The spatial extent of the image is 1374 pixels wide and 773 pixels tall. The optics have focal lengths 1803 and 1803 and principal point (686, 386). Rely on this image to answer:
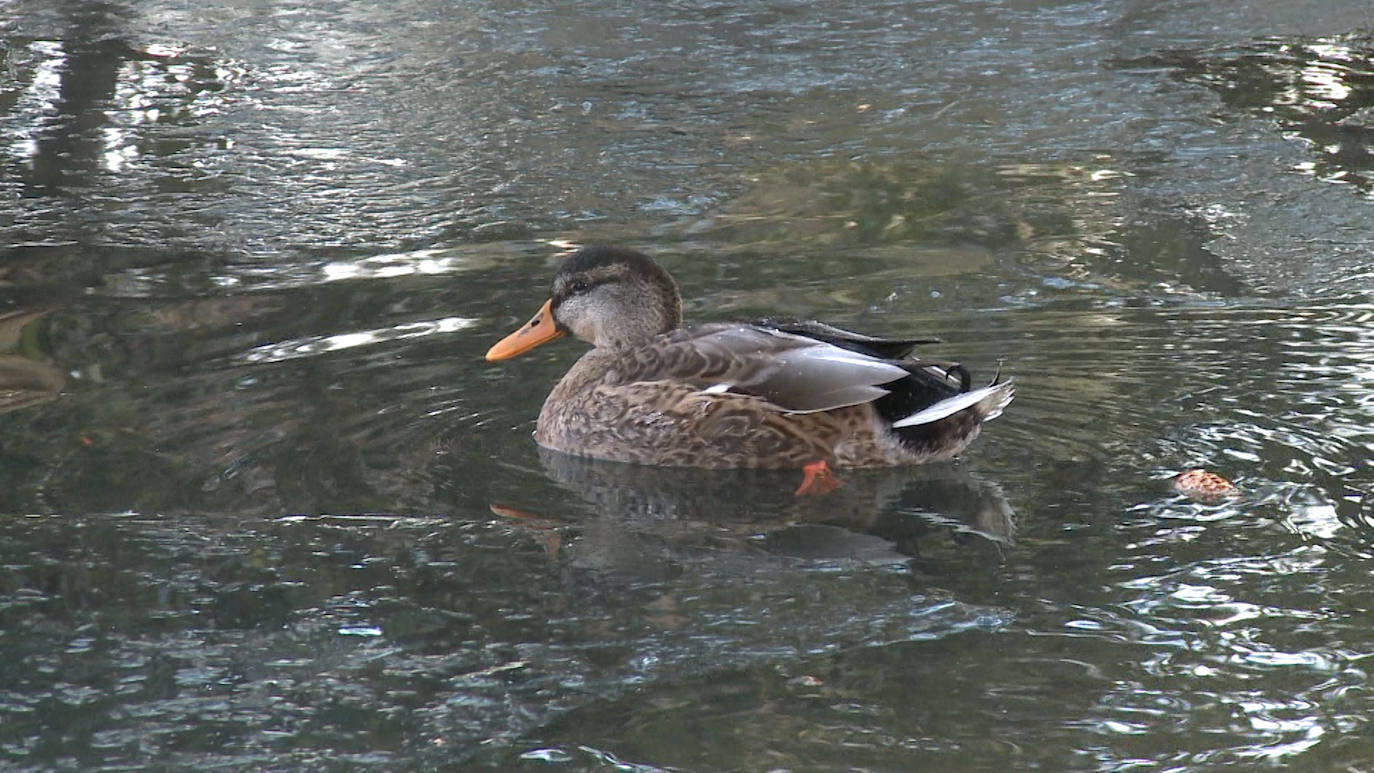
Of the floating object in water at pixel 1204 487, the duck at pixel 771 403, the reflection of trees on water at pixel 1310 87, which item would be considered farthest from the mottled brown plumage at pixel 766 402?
the reflection of trees on water at pixel 1310 87

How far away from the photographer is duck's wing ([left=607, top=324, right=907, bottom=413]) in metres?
5.37

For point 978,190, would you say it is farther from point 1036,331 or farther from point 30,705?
point 30,705

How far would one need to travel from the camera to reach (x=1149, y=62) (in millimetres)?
10195

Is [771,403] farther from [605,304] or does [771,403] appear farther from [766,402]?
[605,304]

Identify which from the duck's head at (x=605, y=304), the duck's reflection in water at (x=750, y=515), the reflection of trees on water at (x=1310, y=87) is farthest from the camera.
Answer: the reflection of trees on water at (x=1310, y=87)

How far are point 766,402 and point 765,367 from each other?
109mm

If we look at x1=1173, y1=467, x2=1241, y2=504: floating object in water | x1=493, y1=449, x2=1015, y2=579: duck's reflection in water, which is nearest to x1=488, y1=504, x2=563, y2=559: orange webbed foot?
x1=493, y1=449, x2=1015, y2=579: duck's reflection in water

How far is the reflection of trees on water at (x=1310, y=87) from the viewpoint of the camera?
8562 mm

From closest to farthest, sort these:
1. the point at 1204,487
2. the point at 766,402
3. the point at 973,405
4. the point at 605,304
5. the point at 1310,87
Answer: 1. the point at 1204,487
2. the point at 973,405
3. the point at 766,402
4. the point at 605,304
5. the point at 1310,87

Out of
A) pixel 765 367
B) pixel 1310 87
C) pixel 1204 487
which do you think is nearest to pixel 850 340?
pixel 765 367

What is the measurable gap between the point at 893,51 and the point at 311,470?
613 cm

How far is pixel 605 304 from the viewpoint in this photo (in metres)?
6.12

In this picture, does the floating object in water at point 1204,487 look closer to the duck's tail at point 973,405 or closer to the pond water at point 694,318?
the pond water at point 694,318

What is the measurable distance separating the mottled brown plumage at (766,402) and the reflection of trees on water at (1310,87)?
355cm
